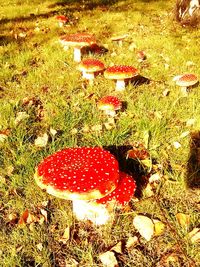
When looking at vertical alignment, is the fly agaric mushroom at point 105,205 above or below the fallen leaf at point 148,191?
above

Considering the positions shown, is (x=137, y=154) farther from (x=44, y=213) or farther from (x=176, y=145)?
(x=44, y=213)

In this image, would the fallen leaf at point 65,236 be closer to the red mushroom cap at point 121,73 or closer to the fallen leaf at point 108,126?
the fallen leaf at point 108,126

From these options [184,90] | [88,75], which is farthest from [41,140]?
[184,90]

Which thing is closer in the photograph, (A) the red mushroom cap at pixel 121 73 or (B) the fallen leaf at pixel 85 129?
(B) the fallen leaf at pixel 85 129

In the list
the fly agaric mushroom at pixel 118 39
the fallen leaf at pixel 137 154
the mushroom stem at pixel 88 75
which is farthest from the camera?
the fly agaric mushroom at pixel 118 39

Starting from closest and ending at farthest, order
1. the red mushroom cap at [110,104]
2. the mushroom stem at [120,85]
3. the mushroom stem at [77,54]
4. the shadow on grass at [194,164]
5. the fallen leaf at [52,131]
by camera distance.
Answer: the shadow on grass at [194,164] < the fallen leaf at [52,131] < the red mushroom cap at [110,104] < the mushroom stem at [120,85] < the mushroom stem at [77,54]

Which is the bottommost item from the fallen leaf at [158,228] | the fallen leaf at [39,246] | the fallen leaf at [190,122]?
the fallen leaf at [39,246]

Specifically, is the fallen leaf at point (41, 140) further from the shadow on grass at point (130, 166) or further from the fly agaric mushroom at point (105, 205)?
the fly agaric mushroom at point (105, 205)

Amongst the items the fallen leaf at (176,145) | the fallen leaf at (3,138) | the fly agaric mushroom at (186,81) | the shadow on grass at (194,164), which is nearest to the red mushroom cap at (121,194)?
the shadow on grass at (194,164)
